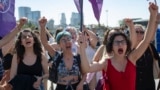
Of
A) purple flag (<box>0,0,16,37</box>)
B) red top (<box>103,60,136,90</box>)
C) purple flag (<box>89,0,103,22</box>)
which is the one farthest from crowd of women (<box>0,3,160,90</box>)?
purple flag (<box>89,0,103,22</box>)

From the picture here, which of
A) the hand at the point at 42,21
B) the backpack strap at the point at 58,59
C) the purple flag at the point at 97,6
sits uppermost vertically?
the purple flag at the point at 97,6

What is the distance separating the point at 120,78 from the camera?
3756 millimetres

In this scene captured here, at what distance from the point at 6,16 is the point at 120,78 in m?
2.95

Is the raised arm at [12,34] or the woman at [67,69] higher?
the raised arm at [12,34]

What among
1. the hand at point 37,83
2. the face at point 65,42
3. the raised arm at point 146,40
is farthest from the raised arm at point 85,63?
the hand at point 37,83

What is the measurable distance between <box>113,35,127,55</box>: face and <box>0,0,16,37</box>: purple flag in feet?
8.62

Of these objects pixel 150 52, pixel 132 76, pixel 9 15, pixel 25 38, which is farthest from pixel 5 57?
pixel 132 76

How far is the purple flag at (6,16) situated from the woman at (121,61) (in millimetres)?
2463

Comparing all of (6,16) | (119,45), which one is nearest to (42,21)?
(6,16)

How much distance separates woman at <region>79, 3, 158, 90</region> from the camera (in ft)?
12.4

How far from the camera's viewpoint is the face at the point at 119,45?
3814 millimetres

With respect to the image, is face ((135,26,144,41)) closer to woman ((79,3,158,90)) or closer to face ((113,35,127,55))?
woman ((79,3,158,90))

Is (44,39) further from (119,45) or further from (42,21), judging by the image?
(119,45)

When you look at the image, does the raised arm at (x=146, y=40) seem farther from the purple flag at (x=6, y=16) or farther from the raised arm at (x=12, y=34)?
the purple flag at (x=6, y=16)
